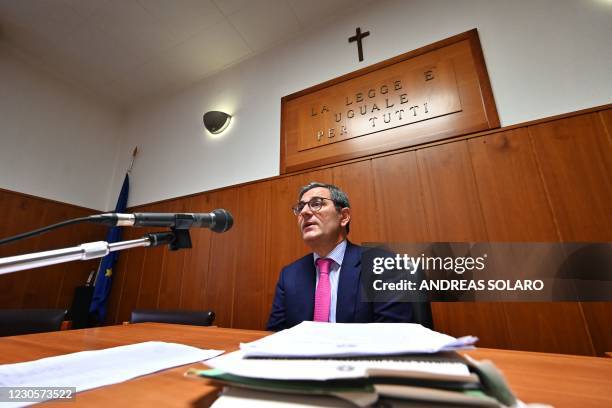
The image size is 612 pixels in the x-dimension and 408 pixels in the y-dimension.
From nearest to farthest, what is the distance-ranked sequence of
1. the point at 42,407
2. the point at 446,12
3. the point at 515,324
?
the point at 42,407 < the point at 515,324 < the point at 446,12

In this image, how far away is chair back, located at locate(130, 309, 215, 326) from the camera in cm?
147

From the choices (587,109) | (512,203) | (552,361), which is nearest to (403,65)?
(587,109)

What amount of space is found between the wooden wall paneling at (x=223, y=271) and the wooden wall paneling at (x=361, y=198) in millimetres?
976

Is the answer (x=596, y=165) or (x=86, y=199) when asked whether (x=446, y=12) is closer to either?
(x=596, y=165)

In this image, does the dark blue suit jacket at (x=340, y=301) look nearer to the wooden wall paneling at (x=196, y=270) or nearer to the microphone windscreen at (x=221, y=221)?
the microphone windscreen at (x=221, y=221)

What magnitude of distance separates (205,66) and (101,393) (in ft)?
10.7

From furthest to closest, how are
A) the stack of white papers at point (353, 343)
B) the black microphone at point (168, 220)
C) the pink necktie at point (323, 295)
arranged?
1. the pink necktie at point (323, 295)
2. the black microphone at point (168, 220)
3. the stack of white papers at point (353, 343)

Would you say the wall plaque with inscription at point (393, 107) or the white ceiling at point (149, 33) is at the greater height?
the white ceiling at point (149, 33)

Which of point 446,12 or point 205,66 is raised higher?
point 205,66

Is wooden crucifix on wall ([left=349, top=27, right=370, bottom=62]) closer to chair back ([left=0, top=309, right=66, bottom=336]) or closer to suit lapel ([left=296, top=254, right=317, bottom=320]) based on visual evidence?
suit lapel ([left=296, top=254, right=317, bottom=320])

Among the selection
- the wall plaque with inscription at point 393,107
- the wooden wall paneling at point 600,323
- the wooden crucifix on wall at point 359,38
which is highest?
the wooden crucifix on wall at point 359,38

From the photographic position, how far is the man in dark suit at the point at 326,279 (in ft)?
3.70

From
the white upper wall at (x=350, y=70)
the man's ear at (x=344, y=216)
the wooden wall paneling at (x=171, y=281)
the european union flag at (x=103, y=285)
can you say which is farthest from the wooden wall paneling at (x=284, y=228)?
the european union flag at (x=103, y=285)

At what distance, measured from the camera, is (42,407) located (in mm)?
345
